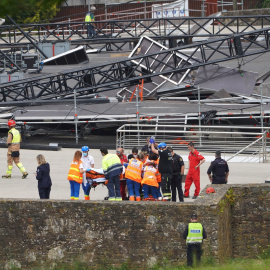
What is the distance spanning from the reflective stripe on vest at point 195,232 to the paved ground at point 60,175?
4166mm

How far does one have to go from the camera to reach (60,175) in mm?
18938

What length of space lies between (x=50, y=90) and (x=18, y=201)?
16.0m

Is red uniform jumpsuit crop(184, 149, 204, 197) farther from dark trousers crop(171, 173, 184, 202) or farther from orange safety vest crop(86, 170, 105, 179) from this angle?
orange safety vest crop(86, 170, 105, 179)

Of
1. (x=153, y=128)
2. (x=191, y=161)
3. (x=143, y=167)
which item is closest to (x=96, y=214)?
(x=143, y=167)

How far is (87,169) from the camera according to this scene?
48.0 ft

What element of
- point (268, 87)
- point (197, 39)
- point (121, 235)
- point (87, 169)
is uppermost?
point (197, 39)

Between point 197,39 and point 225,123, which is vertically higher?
point 197,39

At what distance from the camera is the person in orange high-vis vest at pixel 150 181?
14391mm

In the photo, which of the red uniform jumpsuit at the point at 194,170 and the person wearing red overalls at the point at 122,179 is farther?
the red uniform jumpsuit at the point at 194,170

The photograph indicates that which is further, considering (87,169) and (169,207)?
(87,169)

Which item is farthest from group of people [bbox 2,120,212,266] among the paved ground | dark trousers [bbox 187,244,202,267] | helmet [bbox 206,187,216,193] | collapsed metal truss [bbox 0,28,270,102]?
collapsed metal truss [bbox 0,28,270,102]

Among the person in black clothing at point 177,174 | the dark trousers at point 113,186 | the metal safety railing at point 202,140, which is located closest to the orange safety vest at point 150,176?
the dark trousers at point 113,186

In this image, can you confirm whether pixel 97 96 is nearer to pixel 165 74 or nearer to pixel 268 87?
pixel 165 74

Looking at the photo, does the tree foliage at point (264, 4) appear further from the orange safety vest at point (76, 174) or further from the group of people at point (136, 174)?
the orange safety vest at point (76, 174)
